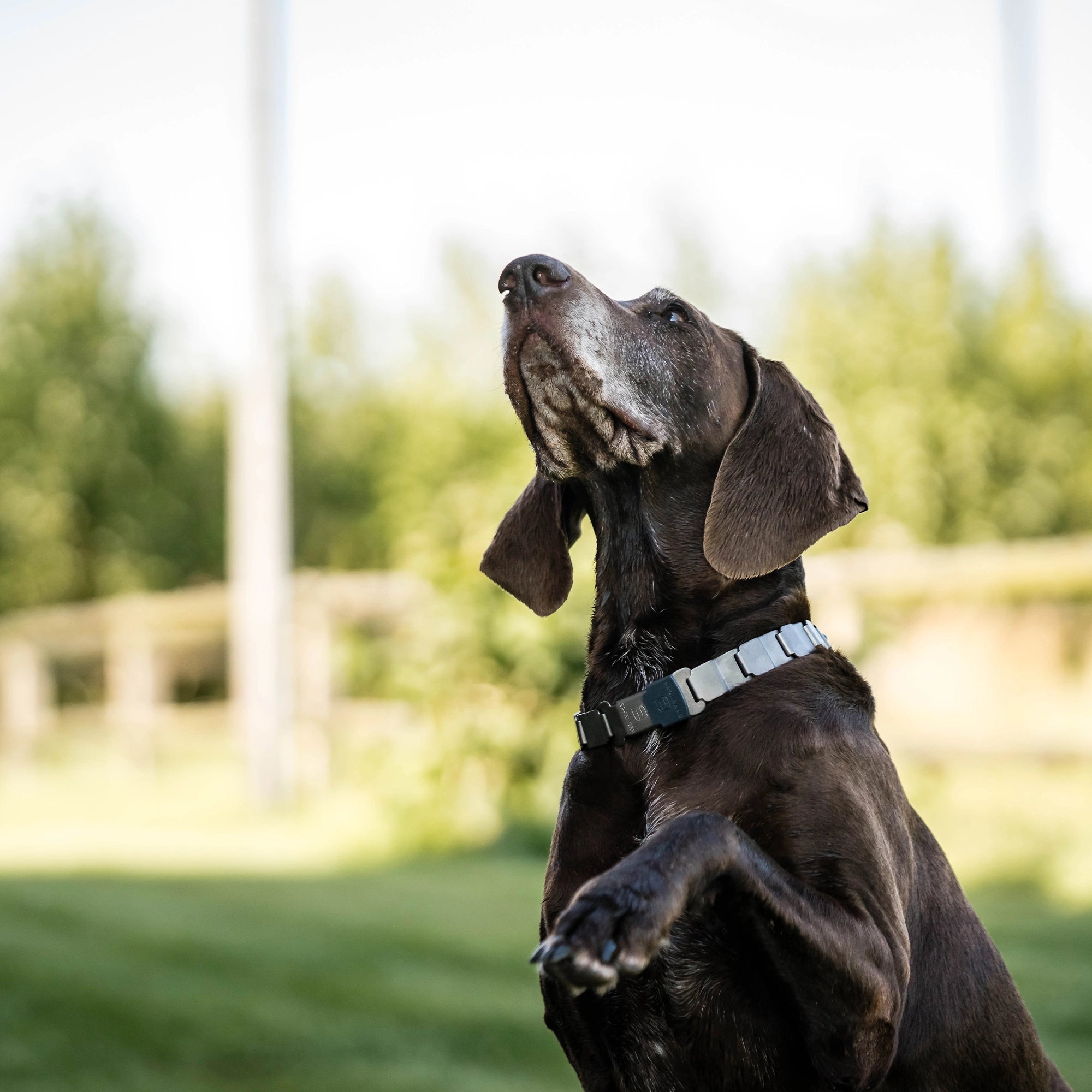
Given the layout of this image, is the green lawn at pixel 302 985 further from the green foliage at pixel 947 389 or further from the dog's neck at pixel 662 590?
the green foliage at pixel 947 389

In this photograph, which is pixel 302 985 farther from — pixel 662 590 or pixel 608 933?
pixel 608 933

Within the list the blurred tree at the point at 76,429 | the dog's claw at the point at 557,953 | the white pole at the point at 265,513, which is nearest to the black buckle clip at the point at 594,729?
the dog's claw at the point at 557,953

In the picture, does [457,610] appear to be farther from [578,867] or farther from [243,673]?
[578,867]

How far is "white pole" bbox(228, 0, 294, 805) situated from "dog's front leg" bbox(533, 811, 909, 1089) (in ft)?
33.6

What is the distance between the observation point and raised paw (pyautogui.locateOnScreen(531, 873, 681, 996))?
1989 mm

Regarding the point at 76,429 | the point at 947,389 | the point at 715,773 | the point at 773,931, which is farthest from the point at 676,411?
the point at 76,429

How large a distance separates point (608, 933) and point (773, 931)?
32cm

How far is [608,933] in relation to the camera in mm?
2023

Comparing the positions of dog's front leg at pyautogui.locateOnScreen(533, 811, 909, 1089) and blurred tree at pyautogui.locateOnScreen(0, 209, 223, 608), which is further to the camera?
blurred tree at pyautogui.locateOnScreen(0, 209, 223, 608)

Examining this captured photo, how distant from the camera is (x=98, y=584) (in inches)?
753

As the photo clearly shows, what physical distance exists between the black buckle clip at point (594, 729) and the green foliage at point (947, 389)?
12592mm

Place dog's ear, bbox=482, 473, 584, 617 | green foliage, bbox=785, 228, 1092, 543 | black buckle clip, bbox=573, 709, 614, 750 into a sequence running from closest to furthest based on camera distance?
black buckle clip, bbox=573, 709, 614, 750 → dog's ear, bbox=482, 473, 584, 617 → green foliage, bbox=785, 228, 1092, 543

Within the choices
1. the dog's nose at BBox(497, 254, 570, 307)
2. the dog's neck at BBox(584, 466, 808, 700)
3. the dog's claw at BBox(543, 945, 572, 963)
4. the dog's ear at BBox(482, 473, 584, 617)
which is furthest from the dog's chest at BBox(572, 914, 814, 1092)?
the dog's nose at BBox(497, 254, 570, 307)

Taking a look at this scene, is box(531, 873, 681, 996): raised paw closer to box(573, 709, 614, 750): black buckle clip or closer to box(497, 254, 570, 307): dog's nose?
box(573, 709, 614, 750): black buckle clip
